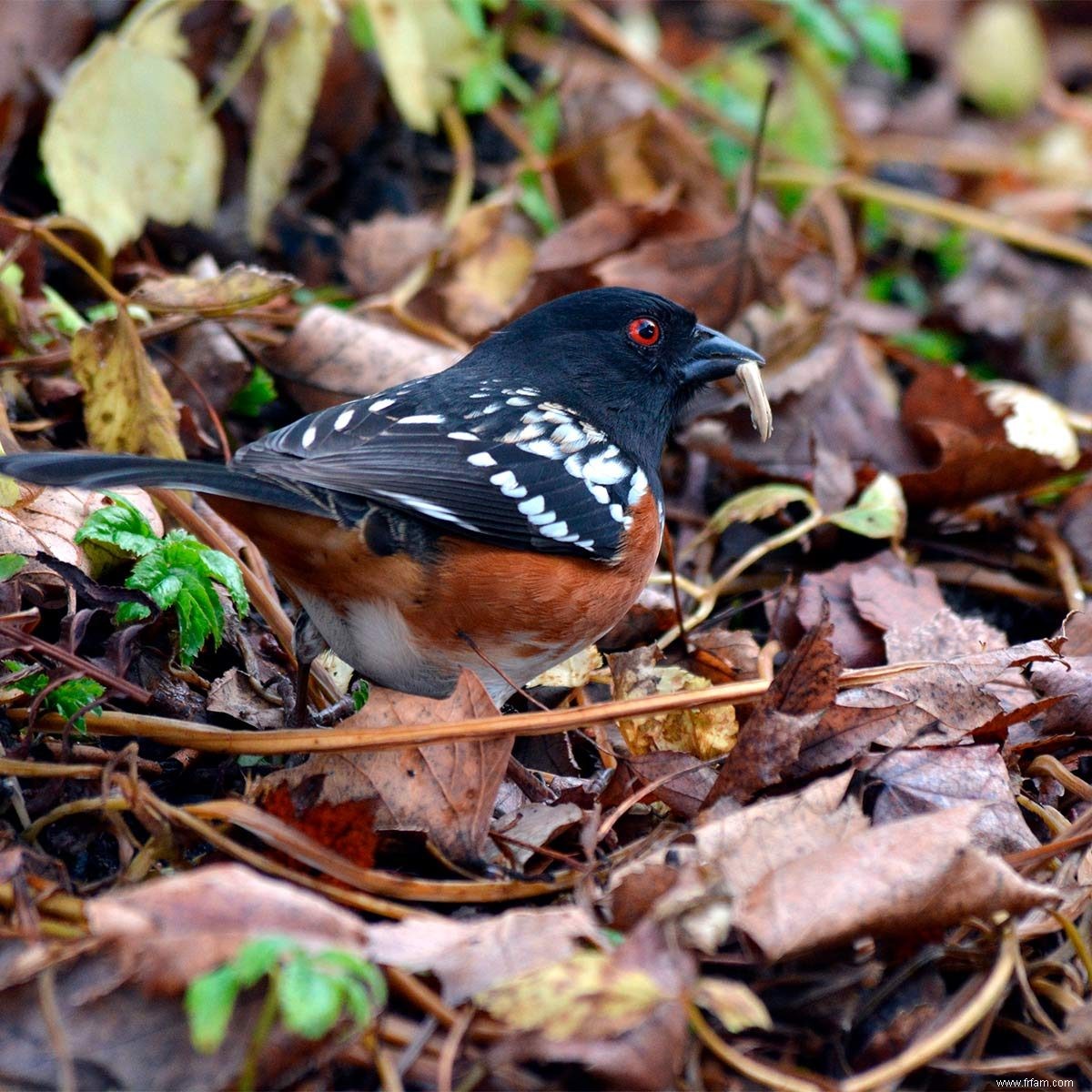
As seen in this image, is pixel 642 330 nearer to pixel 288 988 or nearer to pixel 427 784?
pixel 427 784

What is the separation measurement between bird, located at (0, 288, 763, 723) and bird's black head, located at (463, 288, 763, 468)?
0.23 feet

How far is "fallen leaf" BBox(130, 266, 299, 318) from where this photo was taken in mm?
2738

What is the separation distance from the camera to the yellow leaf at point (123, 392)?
263cm

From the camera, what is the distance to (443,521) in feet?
7.30

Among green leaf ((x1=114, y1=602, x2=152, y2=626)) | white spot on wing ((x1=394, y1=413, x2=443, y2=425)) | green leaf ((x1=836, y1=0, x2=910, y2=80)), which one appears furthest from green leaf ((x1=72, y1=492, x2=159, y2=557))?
green leaf ((x1=836, y1=0, x2=910, y2=80))

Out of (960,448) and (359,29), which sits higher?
(359,29)

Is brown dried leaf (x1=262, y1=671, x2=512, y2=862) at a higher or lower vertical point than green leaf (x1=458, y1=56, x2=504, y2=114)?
lower

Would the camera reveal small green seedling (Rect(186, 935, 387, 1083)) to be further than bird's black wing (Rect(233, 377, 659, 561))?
No

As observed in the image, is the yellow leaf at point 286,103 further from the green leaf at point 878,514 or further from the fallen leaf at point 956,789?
the fallen leaf at point 956,789

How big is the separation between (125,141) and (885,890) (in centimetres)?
253

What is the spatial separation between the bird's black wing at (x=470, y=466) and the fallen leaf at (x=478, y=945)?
0.73 m

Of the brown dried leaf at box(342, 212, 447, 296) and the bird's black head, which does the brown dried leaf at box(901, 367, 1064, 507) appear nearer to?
the bird's black head

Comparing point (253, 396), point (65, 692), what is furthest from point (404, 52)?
point (65, 692)

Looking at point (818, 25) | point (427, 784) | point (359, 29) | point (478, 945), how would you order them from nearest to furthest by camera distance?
Result: point (478, 945), point (427, 784), point (359, 29), point (818, 25)
